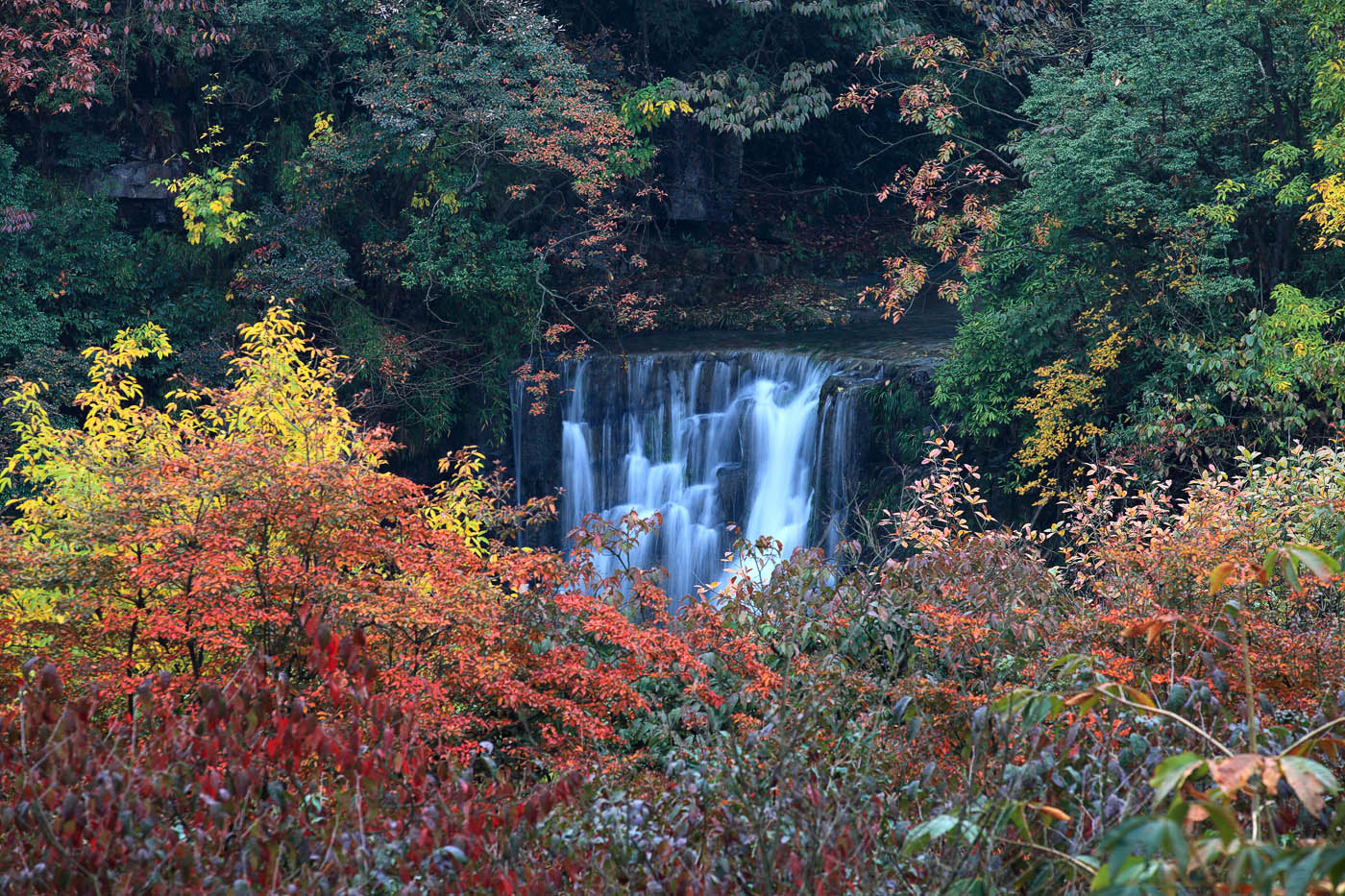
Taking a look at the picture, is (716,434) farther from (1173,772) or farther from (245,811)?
(1173,772)

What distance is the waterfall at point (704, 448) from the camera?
13.1 meters

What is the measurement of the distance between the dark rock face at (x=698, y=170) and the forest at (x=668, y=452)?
0.08 metres

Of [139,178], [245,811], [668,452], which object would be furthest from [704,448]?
[245,811]

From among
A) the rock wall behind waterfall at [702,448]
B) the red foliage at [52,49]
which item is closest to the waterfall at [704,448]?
the rock wall behind waterfall at [702,448]

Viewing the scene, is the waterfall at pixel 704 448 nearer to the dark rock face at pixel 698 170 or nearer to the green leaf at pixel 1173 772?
the dark rock face at pixel 698 170

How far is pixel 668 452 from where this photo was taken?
14.5 metres

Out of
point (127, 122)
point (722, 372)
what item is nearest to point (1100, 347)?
point (722, 372)

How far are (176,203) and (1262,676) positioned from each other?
13.7 meters

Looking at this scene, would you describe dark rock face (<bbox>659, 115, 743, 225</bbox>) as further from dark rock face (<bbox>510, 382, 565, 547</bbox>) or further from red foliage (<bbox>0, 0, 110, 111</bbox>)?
red foliage (<bbox>0, 0, 110, 111</bbox>)

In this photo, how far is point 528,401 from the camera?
15453 mm

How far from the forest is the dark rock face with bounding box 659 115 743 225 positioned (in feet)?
0.26

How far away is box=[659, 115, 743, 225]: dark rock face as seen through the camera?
59.3ft

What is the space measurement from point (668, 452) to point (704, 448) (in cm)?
59

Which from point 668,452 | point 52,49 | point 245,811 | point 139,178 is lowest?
point 668,452
